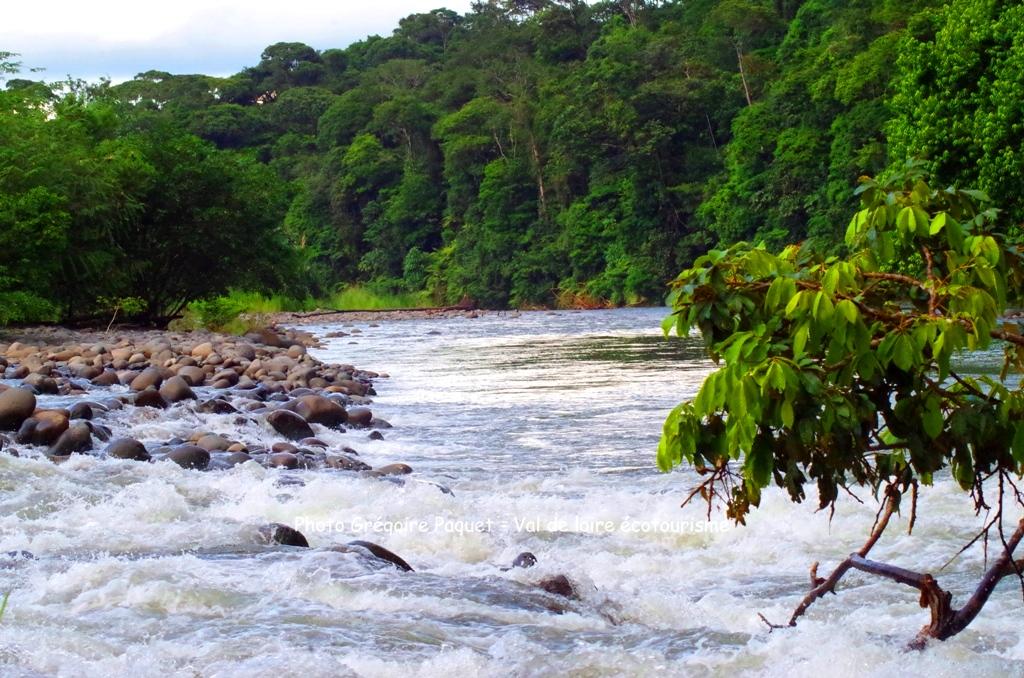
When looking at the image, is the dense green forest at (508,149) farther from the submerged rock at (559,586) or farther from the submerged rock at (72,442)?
Answer: the submerged rock at (559,586)

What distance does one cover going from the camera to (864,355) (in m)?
2.64

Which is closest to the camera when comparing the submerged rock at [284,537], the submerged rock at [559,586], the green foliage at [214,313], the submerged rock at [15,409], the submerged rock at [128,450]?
the submerged rock at [559,586]

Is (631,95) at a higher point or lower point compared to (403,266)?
higher

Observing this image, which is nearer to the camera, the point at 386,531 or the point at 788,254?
the point at 788,254

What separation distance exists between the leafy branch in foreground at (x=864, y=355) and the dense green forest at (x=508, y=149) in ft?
46.5

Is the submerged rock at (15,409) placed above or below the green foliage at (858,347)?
below

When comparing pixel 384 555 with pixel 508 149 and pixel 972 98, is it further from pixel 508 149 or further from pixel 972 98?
pixel 508 149

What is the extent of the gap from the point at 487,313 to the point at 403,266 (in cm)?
1857

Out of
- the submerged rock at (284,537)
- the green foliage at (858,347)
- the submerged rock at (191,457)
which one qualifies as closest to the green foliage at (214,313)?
the submerged rock at (191,457)

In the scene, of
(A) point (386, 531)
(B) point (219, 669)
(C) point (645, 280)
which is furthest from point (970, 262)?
(C) point (645, 280)

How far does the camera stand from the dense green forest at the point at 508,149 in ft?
66.5

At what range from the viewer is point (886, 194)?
119 inches

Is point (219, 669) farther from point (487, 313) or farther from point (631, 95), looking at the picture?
point (631, 95)

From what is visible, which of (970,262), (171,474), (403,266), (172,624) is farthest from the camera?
(403,266)
